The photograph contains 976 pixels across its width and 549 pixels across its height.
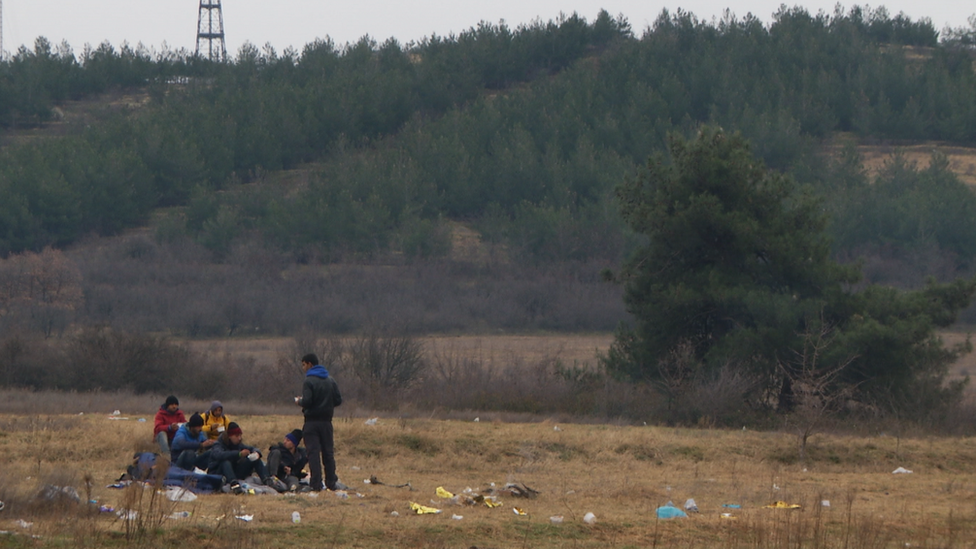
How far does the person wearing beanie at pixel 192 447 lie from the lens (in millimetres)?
11852

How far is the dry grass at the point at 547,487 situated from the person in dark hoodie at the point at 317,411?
1.64 feet

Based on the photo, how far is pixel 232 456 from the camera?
1175cm

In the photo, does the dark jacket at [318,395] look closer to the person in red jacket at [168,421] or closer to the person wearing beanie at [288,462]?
the person wearing beanie at [288,462]

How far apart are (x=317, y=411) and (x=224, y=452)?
1.41 metres

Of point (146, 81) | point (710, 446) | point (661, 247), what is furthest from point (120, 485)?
point (146, 81)

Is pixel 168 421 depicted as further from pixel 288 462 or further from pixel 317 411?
pixel 317 411

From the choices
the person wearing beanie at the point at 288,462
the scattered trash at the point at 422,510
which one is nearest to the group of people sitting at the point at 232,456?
the person wearing beanie at the point at 288,462

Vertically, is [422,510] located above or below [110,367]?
above

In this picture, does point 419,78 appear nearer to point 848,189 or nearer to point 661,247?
point 848,189

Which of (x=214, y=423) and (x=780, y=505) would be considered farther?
(x=214, y=423)

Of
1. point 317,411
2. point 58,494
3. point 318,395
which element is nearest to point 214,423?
point 317,411

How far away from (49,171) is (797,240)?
4152 cm

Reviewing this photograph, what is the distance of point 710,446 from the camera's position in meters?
18.6

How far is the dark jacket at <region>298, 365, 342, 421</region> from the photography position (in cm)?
1098
